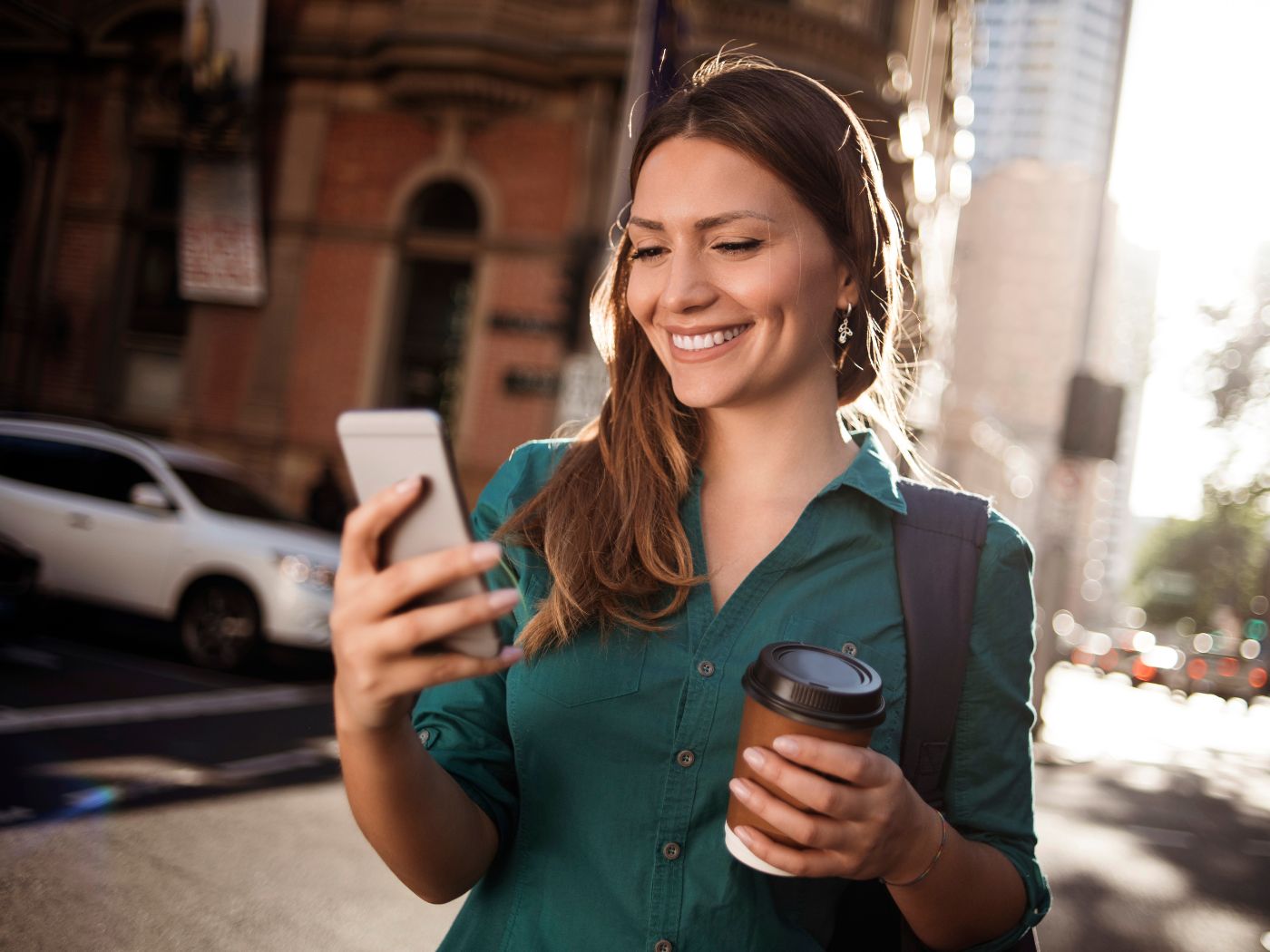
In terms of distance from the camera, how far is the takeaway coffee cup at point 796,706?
122 centimetres

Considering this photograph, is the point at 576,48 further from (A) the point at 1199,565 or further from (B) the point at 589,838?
(A) the point at 1199,565

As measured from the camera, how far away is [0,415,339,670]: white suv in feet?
28.5

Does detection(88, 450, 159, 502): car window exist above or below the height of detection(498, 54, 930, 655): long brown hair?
below

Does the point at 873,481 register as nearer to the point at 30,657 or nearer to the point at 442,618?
the point at 442,618

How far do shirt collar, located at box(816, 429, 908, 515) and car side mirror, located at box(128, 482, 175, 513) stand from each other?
782cm

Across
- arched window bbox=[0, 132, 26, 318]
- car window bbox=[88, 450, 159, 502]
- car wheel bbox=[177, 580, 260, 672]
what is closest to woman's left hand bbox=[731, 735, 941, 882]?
car wheel bbox=[177, 580, 260, 672]

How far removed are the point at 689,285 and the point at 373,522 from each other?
2.68 feet

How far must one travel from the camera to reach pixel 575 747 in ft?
5.34

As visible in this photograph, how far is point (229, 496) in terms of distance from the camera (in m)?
9.54

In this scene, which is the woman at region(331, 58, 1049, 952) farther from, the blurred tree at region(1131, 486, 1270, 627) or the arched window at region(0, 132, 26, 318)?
the blurred tree at region(1131, 486, 1270, 627)

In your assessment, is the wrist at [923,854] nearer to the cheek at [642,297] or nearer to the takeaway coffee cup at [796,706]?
the takeaway coffee cup at [796,706]

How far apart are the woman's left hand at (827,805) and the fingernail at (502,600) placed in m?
0.34

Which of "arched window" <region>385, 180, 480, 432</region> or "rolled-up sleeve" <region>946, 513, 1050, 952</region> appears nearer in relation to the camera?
"rolled-up sleeve" <region>946, 513, 1050, 952</region>

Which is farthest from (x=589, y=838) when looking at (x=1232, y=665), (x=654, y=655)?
(x=1232, y=665)
